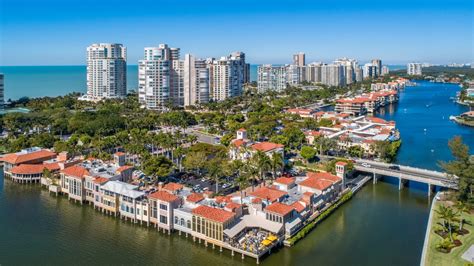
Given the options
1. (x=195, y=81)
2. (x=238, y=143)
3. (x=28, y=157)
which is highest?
(x=195, y=81)

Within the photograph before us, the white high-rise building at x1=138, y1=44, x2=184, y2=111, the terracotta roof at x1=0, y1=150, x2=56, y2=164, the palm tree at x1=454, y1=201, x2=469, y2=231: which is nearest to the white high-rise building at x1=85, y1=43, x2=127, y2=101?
the white high-rise building at x1=138, y1=44, x2=184, y2=111

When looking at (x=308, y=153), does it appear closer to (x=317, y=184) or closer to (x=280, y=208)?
(x=317, y=184)

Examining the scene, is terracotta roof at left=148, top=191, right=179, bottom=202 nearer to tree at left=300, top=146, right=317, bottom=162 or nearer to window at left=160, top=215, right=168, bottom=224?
window at left=160, top=215, right=168, bottom=224

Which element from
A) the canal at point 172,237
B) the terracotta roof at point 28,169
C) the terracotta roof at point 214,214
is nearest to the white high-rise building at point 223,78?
the terracotta roof at point 28,169

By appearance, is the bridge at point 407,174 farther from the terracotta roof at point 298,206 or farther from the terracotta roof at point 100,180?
the terracotta roof at point 100,180

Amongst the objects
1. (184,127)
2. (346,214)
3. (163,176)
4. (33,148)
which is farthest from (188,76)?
(346,214)

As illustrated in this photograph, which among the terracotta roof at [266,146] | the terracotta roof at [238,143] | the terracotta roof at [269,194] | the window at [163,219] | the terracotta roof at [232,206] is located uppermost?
the terracotta roof at [238,143]

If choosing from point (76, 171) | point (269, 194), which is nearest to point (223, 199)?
point (269, 194)
